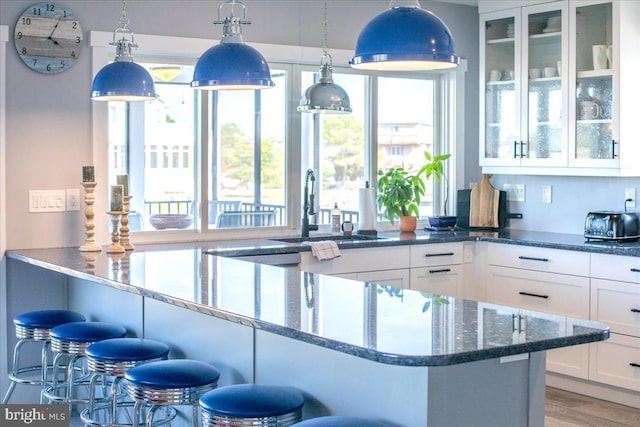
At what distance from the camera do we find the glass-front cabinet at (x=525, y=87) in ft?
19.1

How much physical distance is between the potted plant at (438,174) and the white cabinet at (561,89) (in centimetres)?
32

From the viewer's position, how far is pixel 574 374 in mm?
5453

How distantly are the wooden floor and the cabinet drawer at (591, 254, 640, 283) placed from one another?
75 centimetres

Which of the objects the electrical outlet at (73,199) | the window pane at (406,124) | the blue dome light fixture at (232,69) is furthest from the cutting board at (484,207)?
the blue dome light fixture at (232,69)

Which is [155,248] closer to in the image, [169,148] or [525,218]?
[169,148]

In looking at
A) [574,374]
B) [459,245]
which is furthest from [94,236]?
[574,374]

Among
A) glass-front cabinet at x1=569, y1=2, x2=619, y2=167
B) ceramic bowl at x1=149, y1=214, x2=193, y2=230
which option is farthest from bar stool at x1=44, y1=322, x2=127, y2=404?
glass-front cabinet at x1=569, y1=2, x2=619, y2=167

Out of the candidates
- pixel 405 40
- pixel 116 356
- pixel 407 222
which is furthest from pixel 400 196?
pixel 405 40

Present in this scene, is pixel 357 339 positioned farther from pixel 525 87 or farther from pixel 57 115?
pixel 525 87

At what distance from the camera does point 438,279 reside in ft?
19.4

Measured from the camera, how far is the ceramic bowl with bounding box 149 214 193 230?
217 inches

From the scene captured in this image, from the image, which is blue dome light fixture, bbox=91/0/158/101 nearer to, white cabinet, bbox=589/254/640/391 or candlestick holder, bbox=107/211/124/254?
candlestick holder, bbox=107/211/124/254

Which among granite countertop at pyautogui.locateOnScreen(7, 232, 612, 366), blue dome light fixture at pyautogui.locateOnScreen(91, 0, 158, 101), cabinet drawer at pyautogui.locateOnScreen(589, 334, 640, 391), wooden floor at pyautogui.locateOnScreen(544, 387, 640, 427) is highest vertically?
blue dome light fixture at pyautogui.locateOnScreen(91, 0, 158, 101)

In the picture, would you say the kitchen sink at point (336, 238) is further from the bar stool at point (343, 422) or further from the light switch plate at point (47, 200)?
the bar stool at point (343, 422)
